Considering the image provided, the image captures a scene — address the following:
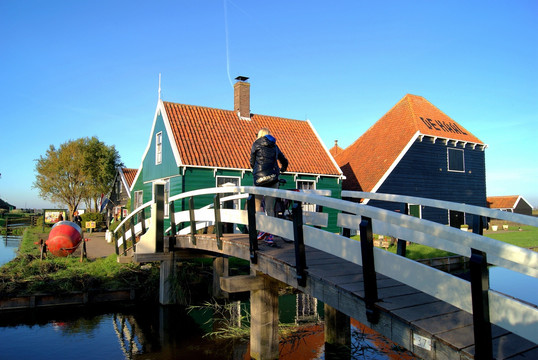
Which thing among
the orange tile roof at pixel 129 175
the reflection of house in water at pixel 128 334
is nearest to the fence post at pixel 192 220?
the reflection of house in water at pixel 128 334

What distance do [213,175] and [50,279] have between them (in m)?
7.02

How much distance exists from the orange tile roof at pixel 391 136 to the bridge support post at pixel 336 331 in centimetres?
1410

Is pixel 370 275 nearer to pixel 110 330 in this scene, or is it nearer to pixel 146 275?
pixel 110 330

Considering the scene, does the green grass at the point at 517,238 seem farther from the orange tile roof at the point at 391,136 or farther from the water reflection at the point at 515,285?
the orange tile roof at the point at 391,136

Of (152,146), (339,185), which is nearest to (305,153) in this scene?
(339,185)

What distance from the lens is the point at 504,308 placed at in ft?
8.70

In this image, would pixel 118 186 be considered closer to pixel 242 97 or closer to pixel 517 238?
pixel 242 97

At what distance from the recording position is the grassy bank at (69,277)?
36.1ft

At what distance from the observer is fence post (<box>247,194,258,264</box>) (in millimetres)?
5613

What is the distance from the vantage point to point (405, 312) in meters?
3.52

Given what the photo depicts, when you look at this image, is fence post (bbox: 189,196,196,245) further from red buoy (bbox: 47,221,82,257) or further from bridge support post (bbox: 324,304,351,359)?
red buoy (bbox: 47,221,82,257)

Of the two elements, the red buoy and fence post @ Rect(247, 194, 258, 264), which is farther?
the red buoy

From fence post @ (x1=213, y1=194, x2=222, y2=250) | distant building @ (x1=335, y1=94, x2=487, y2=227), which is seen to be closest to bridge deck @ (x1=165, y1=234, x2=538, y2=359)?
fence post @ (x1=213, y1=194, x2=222, y2=250)

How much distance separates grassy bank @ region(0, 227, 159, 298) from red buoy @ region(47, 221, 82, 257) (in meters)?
1.45
